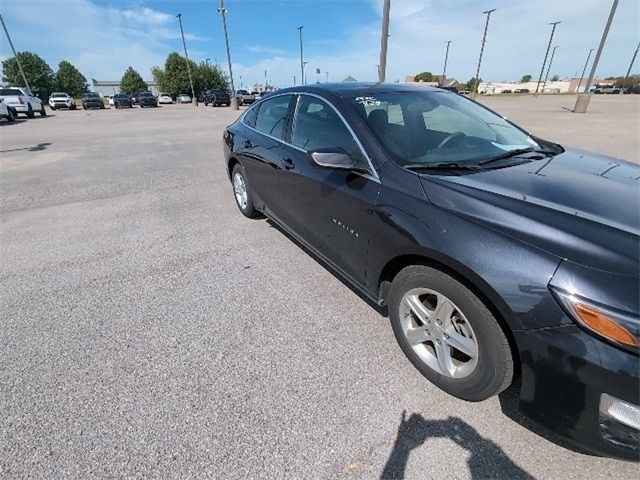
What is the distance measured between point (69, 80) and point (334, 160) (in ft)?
337

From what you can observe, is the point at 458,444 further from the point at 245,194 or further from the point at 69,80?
the point at 69,80

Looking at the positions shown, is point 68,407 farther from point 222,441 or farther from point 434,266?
point 434,266

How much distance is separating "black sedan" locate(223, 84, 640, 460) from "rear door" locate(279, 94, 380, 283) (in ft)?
0.04

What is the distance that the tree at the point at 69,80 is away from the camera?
7881 centimetres

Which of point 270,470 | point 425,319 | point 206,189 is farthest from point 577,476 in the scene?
point 206,189

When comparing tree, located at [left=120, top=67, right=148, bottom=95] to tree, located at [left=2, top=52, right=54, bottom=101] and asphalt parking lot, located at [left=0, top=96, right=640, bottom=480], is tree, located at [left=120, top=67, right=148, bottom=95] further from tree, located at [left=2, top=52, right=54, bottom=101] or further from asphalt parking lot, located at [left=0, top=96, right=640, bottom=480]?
asphalt parking lot, located at [left=0, top=96, right=640, bottom=480]

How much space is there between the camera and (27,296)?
121 inches

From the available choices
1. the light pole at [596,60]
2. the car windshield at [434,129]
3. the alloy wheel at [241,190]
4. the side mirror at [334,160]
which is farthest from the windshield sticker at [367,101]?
the light pole at [596,60]

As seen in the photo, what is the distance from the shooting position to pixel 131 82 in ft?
267

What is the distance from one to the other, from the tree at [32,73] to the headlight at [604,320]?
93624mm

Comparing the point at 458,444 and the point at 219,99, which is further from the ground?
the point at 458,444

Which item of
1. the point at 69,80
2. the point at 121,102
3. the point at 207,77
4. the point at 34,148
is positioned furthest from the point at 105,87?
the point at 34,148

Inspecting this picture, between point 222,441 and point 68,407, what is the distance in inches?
37.1

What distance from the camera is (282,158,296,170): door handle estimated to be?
3094 millimetres
